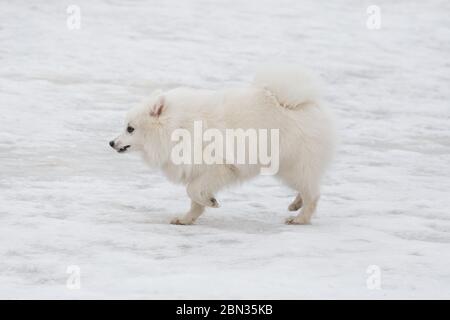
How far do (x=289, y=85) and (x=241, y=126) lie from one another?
471 mm

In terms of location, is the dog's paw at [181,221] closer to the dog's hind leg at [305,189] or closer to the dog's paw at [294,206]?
the dog's hind leg at [305,189]

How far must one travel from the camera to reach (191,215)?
7297 millimetres

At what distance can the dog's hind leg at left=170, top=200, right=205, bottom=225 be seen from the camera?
23.9 ft

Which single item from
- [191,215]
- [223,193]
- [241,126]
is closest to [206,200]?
[191,215]

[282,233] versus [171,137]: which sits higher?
[171,137]

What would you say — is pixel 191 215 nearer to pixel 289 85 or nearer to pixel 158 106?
pixel 158 106

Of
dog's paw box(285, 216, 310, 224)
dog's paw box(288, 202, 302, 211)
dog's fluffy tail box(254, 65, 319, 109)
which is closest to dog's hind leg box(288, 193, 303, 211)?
dog's paw box(288, 202, 302, 211)

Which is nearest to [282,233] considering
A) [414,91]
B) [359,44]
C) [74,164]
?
[74,164]

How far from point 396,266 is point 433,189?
9.75 ft

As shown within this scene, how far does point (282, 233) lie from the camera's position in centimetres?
698

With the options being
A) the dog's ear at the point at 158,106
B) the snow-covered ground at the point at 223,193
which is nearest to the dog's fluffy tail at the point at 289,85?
the dog's ear at the point at 158,106
